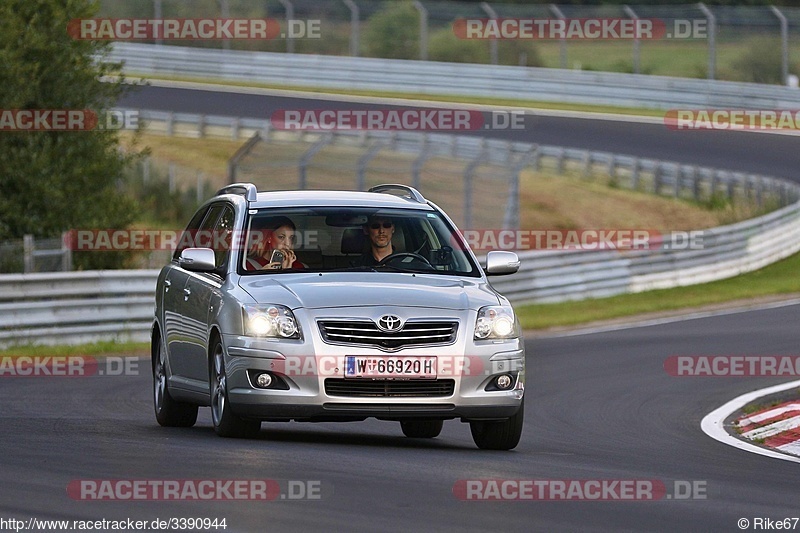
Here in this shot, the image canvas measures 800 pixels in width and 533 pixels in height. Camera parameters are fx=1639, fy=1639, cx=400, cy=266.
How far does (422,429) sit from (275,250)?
188cm

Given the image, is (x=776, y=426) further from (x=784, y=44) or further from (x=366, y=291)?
(x=784, y=44)

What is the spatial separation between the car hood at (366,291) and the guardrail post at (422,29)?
35299 millimetres

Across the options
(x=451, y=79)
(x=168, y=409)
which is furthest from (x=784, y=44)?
(x=168, y=409)

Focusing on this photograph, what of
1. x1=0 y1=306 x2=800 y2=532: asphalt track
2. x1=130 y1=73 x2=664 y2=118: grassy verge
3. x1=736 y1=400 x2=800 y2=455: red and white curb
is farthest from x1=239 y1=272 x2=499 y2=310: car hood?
x1=130 y1=73 x2=664 y2=118: grassy verge

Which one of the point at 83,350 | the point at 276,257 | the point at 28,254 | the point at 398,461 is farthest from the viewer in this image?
the point at 28,254

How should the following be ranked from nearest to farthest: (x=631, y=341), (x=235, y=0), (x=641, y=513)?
1. (x=641, y=513)
2. (x=631, y=341)
3. (x=235, y=0)

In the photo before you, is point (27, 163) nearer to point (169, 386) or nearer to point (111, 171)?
point (111, 171)

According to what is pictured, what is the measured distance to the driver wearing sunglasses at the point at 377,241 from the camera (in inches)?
423

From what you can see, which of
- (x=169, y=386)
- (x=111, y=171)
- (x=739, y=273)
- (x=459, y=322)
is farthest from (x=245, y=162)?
(x=459, y=322)

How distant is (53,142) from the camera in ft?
77.6

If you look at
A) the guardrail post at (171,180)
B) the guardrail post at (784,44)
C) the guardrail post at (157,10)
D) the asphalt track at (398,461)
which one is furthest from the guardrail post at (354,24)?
the asphalt track at (398,461)

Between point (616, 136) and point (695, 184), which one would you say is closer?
point (695, 184)

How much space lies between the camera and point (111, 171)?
79.2ft

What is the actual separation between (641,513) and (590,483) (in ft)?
3.16
